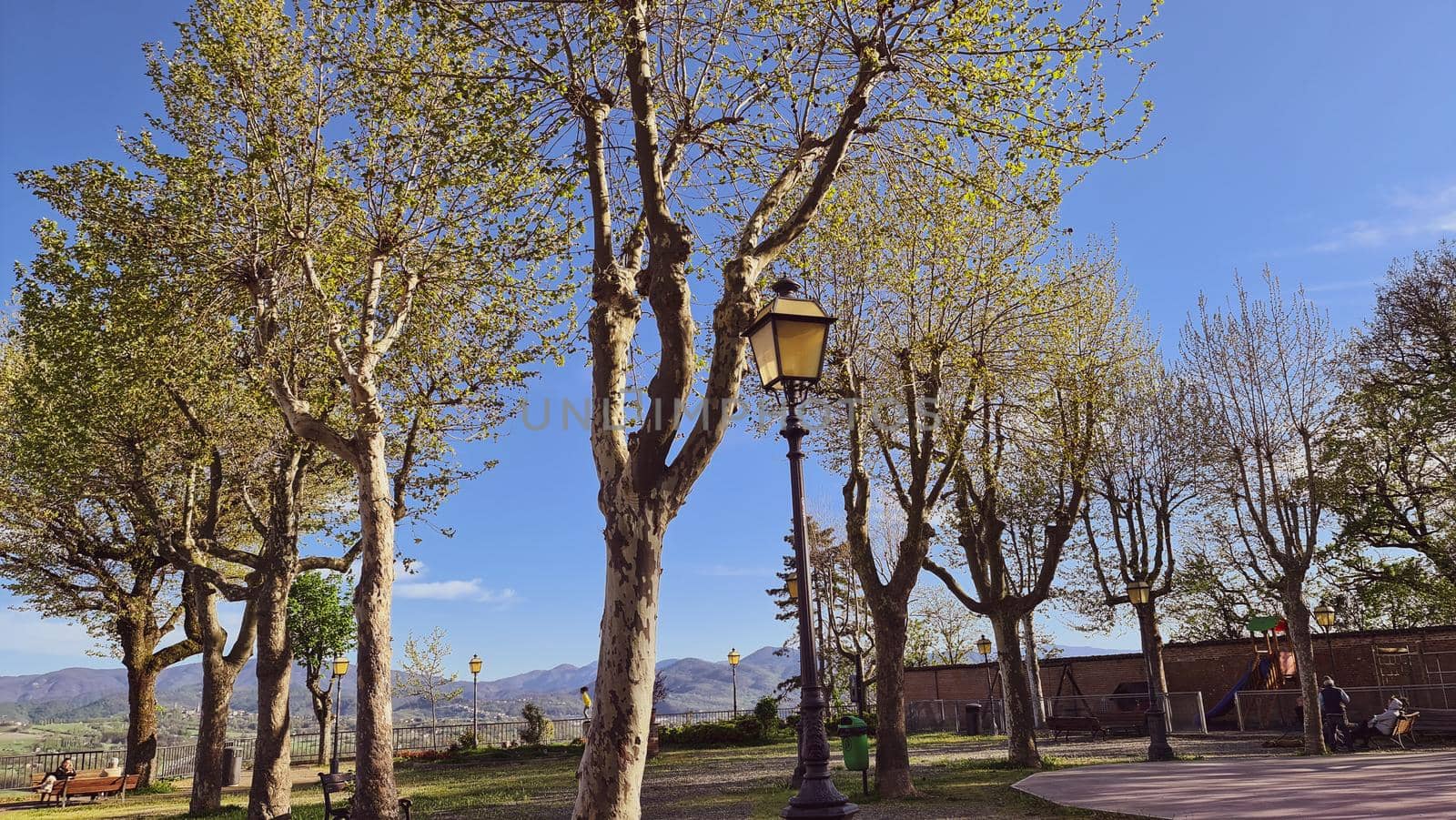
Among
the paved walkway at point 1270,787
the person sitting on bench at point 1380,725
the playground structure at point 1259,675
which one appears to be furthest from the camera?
the playground structure at point 1259,675

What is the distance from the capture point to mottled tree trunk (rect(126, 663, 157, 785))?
77.2 ft

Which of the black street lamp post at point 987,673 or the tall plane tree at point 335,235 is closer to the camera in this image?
the tall plane tree at point 335,235

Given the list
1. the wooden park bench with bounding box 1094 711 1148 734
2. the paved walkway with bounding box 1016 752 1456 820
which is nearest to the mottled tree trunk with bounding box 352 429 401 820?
the paved walkway with bounding box 1016 752 1456 820

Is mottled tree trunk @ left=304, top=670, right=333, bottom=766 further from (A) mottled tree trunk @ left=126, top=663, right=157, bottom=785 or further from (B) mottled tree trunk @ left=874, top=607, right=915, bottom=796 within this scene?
(B) mottled tree trunk @ left=874, top=607, right=915, bottom=796

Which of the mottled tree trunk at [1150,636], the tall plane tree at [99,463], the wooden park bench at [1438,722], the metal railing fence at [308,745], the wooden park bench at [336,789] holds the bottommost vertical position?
Answer: the metal railing fence at [308,745]

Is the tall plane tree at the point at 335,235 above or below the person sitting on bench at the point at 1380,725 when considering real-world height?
above

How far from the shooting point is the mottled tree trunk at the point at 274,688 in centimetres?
1384

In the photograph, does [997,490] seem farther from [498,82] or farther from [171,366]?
[171,366]

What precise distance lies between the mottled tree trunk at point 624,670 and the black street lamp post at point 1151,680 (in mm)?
14146

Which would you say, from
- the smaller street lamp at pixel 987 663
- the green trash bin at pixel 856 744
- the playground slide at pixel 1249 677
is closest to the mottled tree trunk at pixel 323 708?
the smaller street lamp at pixel 987 663

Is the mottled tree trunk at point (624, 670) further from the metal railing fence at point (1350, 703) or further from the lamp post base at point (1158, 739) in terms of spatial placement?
the metal railing fence at point (1350, 703)

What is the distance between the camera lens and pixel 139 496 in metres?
16.5

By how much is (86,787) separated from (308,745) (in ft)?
51.0

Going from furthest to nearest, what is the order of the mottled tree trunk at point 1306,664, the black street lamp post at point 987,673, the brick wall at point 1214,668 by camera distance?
the black street lamp post at point 987,673 → the brick wall at point 1214,668 → the mottled tree trunk at point 1306,664
